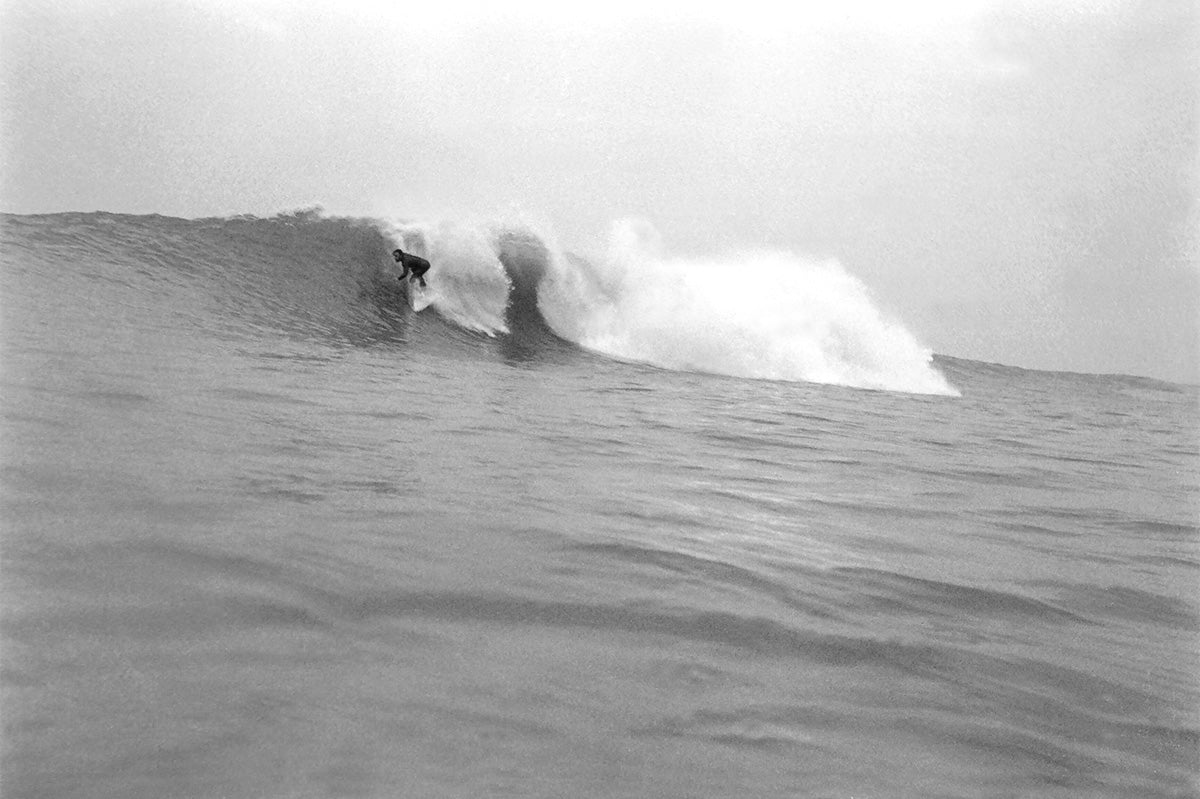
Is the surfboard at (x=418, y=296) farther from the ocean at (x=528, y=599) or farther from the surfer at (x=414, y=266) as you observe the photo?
the ocean at (x=528, y=599)

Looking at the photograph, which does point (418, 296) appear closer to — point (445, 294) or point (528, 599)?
point (445, 294)

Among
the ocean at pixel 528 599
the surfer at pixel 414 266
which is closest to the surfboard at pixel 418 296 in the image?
the surfer at pixel 414 266

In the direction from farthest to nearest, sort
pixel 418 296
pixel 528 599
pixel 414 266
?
pixel 414 266
pixel 418 296
pixel 528 599

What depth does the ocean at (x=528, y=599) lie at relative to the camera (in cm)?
173

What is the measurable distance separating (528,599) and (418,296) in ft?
37.0

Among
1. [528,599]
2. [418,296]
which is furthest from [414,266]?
[528,599]

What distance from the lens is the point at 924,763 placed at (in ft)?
6.41

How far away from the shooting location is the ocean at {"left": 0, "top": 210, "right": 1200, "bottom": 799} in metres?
1.73

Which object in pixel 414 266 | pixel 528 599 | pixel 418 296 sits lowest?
pixel 528 599

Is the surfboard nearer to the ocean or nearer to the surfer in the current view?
the surfer

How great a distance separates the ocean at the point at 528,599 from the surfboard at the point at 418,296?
568 cm

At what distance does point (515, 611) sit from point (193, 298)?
8.23 meters

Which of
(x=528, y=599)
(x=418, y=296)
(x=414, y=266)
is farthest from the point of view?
(x=414, y=266)

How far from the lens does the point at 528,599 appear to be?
2.68 metres
